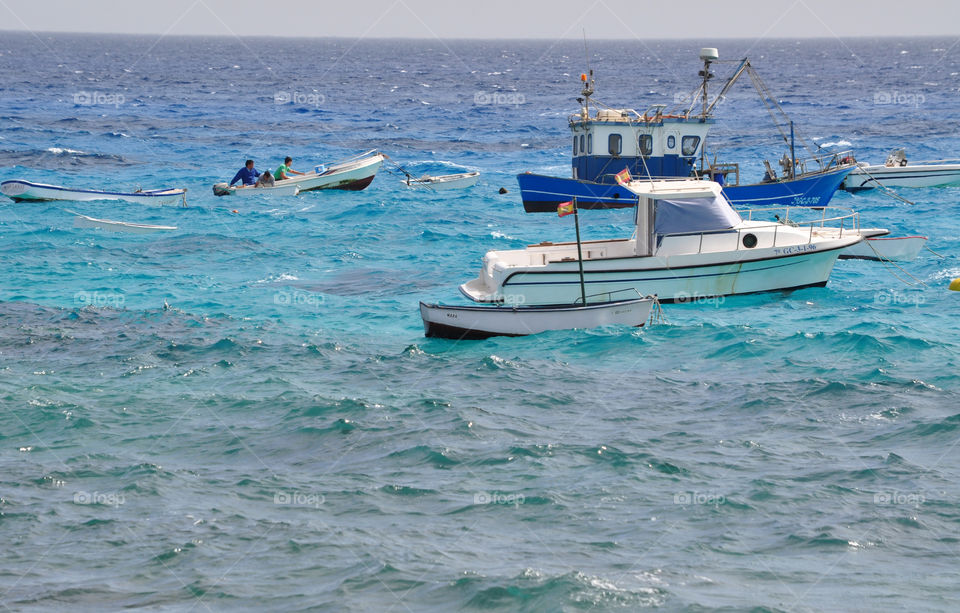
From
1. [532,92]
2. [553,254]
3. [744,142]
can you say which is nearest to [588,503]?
[553,254]

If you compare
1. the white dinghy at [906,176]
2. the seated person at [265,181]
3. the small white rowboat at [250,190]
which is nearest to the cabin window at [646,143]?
the white dinghy at [906,176]

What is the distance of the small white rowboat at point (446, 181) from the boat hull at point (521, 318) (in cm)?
2394

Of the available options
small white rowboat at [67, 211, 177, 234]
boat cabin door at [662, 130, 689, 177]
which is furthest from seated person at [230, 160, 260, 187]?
boat cabin door at [662, 130, 689, 177]

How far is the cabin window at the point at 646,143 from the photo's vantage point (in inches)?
1414

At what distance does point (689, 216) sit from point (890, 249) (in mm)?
7819

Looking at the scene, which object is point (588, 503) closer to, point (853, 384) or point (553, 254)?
point (853, 384)

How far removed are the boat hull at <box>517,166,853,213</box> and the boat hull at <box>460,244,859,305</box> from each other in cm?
1147

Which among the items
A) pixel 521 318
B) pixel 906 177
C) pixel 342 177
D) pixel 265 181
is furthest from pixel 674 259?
pixel 906 177

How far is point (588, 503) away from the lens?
43.2ft

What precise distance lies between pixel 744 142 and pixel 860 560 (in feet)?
168

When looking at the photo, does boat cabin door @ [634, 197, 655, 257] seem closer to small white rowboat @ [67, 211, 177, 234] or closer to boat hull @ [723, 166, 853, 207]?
boat hull @ [723, 166, 853, 207]

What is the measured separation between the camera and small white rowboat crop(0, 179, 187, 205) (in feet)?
124

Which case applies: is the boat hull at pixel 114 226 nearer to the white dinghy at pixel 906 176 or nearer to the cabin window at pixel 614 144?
the cabin window at pixel 614 144

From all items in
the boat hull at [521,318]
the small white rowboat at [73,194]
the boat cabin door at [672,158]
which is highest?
the boat cabin door at [672,158]
